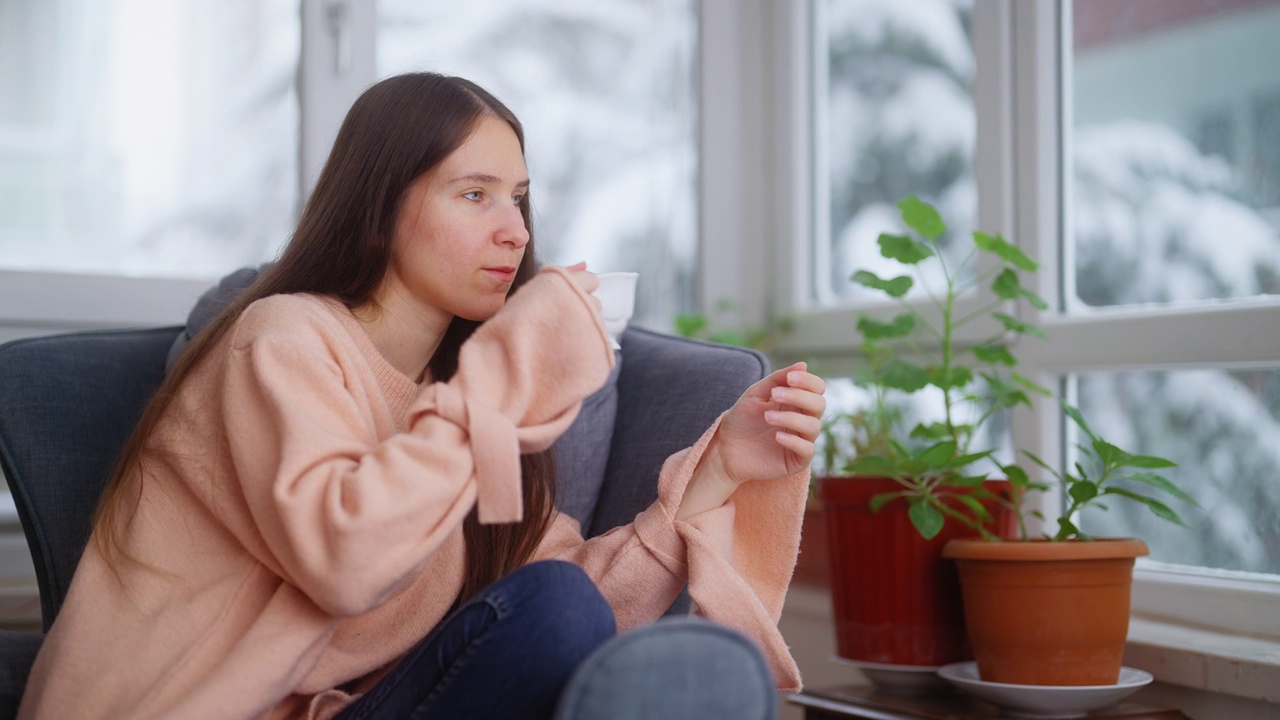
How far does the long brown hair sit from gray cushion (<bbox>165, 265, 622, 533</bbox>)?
14 centimetres

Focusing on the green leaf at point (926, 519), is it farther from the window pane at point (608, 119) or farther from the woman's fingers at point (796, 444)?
the window pane at point (608, 119)

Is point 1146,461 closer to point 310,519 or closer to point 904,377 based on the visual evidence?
point 904,377

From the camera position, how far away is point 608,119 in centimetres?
254

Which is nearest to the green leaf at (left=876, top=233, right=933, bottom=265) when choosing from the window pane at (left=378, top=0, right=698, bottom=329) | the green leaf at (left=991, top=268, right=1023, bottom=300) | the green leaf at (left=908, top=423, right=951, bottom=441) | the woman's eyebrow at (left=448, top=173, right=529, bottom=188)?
the green leaf at (left=991, top=268, right=1023, bottom=300)

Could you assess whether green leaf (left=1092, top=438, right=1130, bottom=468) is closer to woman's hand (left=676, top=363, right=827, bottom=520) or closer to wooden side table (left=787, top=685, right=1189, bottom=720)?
wooden side table (left=787, top=685, right=1189, bottom=720)

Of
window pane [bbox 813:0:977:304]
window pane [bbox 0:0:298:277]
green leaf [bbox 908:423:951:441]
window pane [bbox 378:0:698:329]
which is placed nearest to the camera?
green leaf [bbox 908:423:951:441]

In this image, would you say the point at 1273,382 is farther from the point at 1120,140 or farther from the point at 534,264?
the point at 534,264

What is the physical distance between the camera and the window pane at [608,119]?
7.97ft

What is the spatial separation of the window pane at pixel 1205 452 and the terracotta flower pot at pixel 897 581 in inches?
10.7

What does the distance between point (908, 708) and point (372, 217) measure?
993mm

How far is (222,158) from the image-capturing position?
2.10 metres

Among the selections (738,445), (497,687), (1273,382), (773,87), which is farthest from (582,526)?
(773,87)

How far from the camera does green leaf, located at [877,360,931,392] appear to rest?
1.67 metres

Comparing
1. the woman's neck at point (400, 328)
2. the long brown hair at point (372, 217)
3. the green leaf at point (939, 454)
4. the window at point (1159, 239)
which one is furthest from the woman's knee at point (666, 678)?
the window at point (1159, 239)
